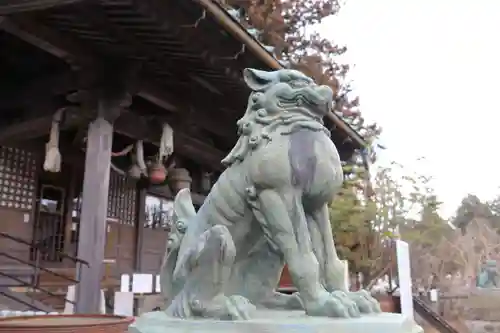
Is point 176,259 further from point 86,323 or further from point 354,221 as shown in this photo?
point 354,221

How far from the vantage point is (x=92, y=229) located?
5301 millimetres

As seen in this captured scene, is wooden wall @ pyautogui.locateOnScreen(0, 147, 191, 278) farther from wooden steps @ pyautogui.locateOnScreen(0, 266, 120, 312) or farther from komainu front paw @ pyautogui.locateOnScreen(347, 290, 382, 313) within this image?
komainu front paw @ pyautogui.locateOnScreen(347, 290, 382, 313)

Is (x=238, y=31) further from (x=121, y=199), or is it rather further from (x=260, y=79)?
(x=121, y=199)

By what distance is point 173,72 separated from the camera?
5.93 m

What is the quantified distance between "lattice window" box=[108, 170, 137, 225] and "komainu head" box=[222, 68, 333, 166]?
738 cm

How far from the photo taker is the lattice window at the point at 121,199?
9.22 metres

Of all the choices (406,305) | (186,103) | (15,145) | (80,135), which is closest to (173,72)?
(186,103)

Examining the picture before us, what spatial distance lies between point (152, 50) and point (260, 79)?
133 inches

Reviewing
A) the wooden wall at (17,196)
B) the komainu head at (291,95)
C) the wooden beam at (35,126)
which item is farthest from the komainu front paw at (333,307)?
the wooden wall at (17,196)

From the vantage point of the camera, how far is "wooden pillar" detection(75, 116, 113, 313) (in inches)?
206

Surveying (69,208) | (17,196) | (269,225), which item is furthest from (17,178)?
(269,225)

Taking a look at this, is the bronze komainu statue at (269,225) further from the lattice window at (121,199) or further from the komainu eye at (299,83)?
the lattice window at (121,199)

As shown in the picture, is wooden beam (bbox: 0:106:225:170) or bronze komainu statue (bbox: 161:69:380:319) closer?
bronze komainu statue (bbox: 161:69:380:319)

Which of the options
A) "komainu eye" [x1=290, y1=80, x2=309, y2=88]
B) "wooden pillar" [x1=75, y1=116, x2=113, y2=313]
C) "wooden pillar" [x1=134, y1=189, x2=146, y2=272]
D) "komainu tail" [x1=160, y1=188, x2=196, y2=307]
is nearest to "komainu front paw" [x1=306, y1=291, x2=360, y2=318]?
"komainu tail" [x1=160, y1=188, x2=196, y2=307]
